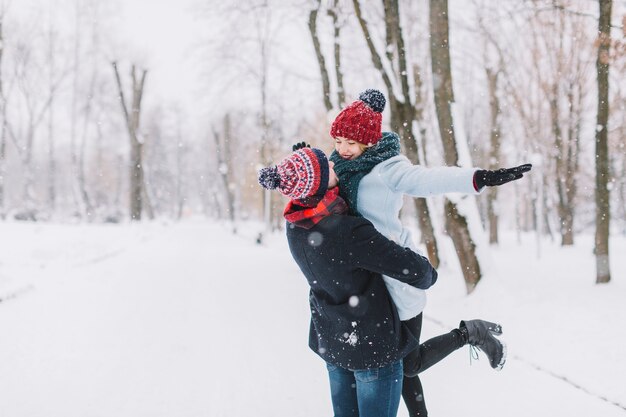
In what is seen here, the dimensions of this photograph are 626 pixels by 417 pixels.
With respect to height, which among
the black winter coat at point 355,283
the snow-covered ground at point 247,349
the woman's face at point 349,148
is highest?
the woman's face at point 349,148

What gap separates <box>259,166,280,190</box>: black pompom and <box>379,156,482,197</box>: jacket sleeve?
543mm

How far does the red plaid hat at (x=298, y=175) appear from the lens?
70.7 inches

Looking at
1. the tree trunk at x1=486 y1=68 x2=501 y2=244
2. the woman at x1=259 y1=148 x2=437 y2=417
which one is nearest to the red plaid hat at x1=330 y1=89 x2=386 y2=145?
the woman at x1=259 y1=148 x2=437 y2=417

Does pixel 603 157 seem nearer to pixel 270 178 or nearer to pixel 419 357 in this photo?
pixel 419 357

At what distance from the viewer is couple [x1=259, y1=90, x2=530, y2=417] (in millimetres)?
1874

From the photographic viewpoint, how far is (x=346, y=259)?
191 centimetres

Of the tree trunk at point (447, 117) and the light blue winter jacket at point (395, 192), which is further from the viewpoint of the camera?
the tree trunk at point (447, 117)

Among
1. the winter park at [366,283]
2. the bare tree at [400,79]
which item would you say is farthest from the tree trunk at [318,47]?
the bare tree at [400,79]

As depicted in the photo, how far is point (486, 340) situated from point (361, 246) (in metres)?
1.50

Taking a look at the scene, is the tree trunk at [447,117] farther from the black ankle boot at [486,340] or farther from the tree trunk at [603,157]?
the black ankle boot at [486,340]

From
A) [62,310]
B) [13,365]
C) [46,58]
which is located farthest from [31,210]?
[13,365]

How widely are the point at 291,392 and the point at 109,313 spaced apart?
4.15 meters

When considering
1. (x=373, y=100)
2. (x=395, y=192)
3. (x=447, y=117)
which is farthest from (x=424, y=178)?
(x=447, y=117)

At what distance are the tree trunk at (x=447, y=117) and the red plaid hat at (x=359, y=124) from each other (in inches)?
217
